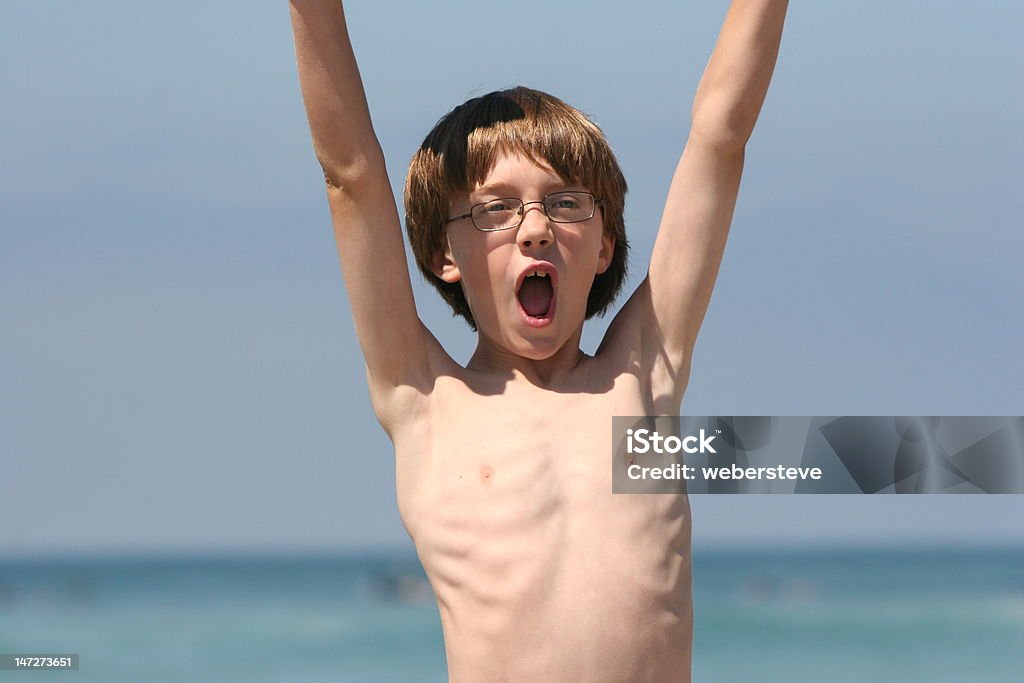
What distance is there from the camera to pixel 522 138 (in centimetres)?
231

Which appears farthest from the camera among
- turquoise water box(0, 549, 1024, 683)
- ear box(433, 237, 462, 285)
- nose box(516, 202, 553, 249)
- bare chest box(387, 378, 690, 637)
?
turquoise water box(0, 549, 1024, 683)

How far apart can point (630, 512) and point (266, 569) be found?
1642 cm

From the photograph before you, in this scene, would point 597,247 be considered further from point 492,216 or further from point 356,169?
point 356,169

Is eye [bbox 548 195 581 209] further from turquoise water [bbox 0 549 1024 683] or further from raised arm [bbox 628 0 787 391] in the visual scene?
turquoise water [bbox 0 549 1024 683]

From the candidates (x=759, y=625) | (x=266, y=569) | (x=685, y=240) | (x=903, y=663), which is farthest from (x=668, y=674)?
(x=266, y=569)

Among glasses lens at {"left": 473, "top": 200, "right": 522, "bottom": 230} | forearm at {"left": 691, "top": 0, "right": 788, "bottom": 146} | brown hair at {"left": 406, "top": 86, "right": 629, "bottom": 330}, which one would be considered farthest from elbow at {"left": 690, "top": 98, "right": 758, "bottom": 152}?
glasses lens at {"left": 473, "top": 200, "right": 522, "bottom": 230}

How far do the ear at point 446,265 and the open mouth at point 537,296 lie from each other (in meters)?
0.13

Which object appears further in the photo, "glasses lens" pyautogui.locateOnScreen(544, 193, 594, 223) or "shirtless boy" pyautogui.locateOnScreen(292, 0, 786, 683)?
"glasses lens" pyautogui.locateOnScreen(544, 193, 594, 223)

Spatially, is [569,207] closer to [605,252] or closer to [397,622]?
[605,252]

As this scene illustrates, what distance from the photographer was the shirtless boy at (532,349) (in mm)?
2158

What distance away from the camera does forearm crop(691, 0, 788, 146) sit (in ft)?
7.27

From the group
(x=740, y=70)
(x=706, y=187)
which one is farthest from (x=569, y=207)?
(x=740, y=70)

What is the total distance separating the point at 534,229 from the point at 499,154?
15cm

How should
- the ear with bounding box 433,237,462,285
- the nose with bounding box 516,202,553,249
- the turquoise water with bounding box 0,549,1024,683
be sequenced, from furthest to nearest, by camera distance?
the turquoise water with bounding box 0,549,1024,683
the ear with bounding box 433,237,462,285
the nose with bounding box 516,202,553,249
